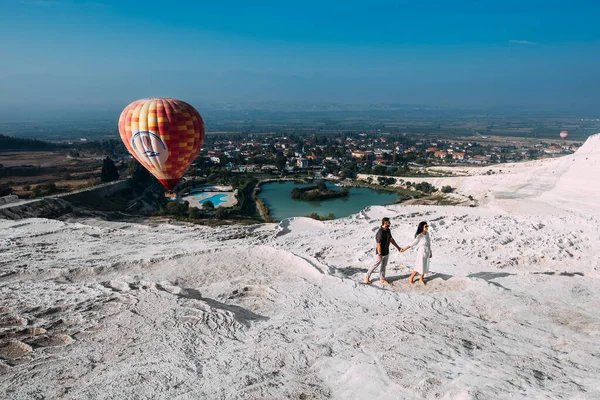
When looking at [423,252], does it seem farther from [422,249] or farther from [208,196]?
[208,196]

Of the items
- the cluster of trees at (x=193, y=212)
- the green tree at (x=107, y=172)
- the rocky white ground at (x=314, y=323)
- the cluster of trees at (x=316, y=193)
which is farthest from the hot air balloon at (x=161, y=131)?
the green tree at (x=107, y=172)

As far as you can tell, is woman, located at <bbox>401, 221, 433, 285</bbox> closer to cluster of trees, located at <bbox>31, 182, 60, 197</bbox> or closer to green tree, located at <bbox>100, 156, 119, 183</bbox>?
cluster of trees, located at <bbox>31, 182, 60, 197</bbox>

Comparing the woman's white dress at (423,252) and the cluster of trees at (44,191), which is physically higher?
the woman's white dress at (423,252)

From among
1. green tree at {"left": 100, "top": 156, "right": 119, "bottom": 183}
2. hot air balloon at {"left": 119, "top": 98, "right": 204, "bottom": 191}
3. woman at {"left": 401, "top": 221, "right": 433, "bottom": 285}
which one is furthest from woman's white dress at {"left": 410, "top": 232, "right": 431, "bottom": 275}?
green tree at {"left": 100, "top": 156, "right": 119, "bottom": 183}

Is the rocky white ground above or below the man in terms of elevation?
below

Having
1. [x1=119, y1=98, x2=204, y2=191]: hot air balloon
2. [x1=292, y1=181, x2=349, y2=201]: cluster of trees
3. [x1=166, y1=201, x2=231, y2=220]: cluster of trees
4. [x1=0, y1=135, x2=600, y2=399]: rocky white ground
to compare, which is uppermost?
[x1=119, y1=98, x2=204, y2=191]: hot air balloon

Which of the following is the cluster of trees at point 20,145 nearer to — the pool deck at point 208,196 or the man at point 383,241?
the pool deck at point 208,196
